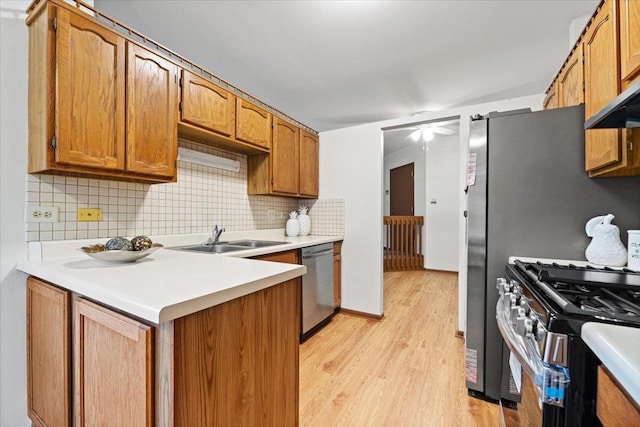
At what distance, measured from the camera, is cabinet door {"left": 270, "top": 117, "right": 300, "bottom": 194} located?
8.26 feet

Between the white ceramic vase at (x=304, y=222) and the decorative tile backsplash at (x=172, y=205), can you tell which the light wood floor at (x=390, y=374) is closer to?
the white ceramic vase at (x=304, y=222)

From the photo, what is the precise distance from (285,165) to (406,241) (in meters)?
3.71

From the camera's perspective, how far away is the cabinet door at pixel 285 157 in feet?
8.26

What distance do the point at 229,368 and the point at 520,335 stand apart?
0.96 meters

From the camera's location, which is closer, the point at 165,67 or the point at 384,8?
the point at 165,67

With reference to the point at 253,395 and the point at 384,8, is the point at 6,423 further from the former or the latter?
the point at 384,8

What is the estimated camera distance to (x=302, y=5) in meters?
1.72

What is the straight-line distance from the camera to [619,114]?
0.85m

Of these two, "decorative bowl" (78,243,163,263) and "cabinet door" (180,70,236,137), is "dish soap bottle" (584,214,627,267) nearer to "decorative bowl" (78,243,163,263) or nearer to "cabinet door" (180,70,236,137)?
"decorative bowl" (78,243,163,263)

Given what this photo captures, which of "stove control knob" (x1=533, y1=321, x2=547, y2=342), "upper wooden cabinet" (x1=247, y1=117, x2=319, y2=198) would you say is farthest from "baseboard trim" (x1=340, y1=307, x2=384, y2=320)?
"stove control knob" (x1=533, y1=321, x2=547, y2=342)

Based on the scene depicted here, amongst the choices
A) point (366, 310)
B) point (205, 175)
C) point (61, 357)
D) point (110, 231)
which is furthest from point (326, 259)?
point (61, 357)

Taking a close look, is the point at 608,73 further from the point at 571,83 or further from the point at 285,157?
the point at 285,157

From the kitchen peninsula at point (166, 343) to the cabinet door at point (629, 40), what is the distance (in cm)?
148

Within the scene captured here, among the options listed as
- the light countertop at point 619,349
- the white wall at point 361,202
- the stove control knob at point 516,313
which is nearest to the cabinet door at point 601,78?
the stove control knob at point 516,313
